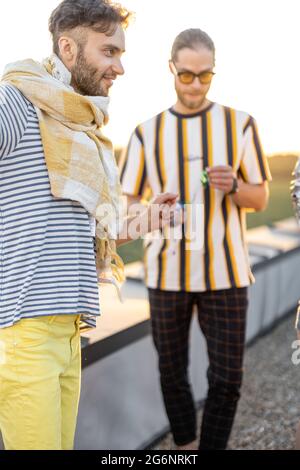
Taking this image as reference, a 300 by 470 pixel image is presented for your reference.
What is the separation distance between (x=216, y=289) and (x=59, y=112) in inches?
55.3

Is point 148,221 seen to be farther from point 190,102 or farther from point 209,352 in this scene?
point 209,352

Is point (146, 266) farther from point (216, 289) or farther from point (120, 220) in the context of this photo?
point (120, 220)

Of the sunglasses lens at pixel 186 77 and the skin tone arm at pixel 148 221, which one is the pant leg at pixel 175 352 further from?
the sunglasses lens at pixel 186 77

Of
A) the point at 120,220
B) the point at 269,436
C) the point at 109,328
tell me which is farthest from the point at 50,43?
the point at 269,436

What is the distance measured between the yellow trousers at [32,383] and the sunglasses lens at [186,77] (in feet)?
4.75

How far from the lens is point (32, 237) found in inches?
65.1

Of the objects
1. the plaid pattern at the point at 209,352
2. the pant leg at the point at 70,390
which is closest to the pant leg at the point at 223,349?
the plaid pattern at the point at 209,352

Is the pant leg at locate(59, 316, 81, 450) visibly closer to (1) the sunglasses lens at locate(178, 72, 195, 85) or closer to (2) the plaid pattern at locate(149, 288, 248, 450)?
(2) the plaid pattern at locate(149, 288, 248, 450)

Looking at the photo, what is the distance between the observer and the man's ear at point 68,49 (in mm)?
1750

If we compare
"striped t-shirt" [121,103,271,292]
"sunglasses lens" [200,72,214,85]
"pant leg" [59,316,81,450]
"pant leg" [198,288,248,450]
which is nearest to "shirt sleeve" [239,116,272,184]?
"striped t-shirt" [121,103,271,292]

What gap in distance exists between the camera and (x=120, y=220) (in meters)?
1.95

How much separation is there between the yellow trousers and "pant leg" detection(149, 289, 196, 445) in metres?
1.23

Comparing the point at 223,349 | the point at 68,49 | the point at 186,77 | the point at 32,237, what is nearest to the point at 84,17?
the point at 68,49

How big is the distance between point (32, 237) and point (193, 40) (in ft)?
4.89
